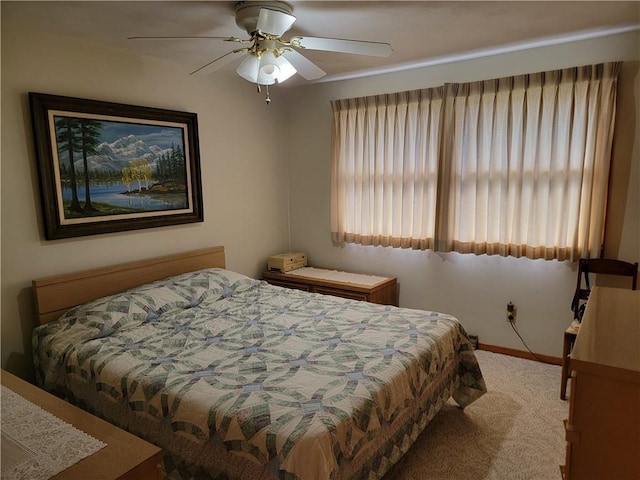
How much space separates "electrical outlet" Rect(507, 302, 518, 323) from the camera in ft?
11.1

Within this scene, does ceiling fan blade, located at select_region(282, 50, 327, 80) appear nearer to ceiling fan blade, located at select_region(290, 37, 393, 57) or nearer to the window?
ceiling fan blade, located at select_region(290, 37, 393, 57)

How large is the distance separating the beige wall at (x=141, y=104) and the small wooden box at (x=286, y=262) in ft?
0.44

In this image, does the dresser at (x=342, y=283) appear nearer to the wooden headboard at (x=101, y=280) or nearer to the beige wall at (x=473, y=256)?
the beige wall at (x=473, y=256)

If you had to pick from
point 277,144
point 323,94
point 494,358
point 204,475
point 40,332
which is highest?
point 323,94

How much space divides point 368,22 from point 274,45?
2.10ft

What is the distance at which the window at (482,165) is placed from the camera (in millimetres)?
2922

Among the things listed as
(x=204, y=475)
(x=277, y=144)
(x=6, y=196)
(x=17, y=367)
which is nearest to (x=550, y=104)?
(x=277, y=144)

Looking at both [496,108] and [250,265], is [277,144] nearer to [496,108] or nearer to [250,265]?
[250,265]

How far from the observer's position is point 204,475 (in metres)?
1.68

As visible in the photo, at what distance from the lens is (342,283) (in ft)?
12.2

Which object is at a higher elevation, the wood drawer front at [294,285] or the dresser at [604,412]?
the dresser at [604,412]

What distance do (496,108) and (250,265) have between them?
105 inches

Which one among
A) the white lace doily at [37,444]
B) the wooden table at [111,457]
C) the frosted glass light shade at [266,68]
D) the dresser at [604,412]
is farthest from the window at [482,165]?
the white lace doily at [37,444]

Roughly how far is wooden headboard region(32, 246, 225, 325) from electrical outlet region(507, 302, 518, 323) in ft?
8.63
